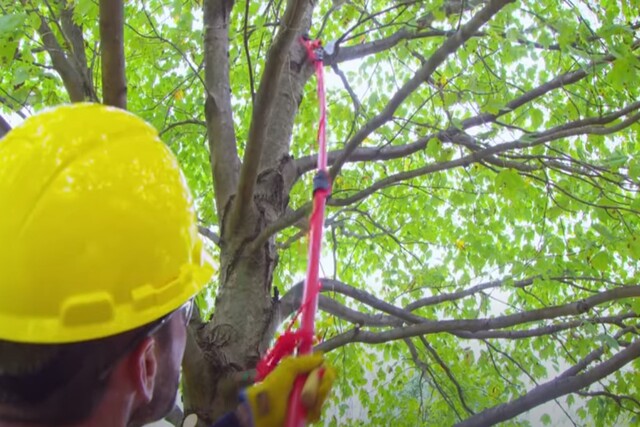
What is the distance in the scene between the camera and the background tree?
2723 millimetres

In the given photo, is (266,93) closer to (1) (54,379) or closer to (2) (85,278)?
(2) (85,278)

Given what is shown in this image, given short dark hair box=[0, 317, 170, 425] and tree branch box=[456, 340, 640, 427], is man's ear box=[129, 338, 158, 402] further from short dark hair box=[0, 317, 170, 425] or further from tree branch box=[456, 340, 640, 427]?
tree branch box=[456, 340, 640, 427]

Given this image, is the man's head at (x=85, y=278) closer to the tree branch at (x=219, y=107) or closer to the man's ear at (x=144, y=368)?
the man's ear at (x=144, y=368)

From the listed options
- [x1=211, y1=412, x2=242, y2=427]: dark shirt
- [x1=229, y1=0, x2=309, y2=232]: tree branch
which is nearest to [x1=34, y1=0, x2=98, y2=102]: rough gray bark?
[x1=229, y1=0, x2=309, y2=232]: tree branch

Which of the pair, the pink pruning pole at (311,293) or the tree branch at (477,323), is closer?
the pink pruning pole at (311,293)

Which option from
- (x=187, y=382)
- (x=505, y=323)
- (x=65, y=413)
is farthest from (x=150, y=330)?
(x=505, y=323)

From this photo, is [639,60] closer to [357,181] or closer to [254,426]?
[254,426]

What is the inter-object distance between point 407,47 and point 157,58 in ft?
6.18

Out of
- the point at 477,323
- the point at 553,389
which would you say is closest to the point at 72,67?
the point at 477,323

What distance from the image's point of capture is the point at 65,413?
1.01m

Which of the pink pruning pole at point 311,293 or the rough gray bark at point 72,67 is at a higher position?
the rough gray bark at point 72,67

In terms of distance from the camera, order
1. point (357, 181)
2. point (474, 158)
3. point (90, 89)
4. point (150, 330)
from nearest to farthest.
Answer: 1. point (150, 330)
2. point (90, 89)
3. point (474, 158)
4. point (357, 181)

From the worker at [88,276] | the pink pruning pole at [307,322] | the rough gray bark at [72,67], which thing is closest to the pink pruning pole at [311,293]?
the pink pruning pole at [307,322]

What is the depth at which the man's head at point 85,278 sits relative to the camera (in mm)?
1041
